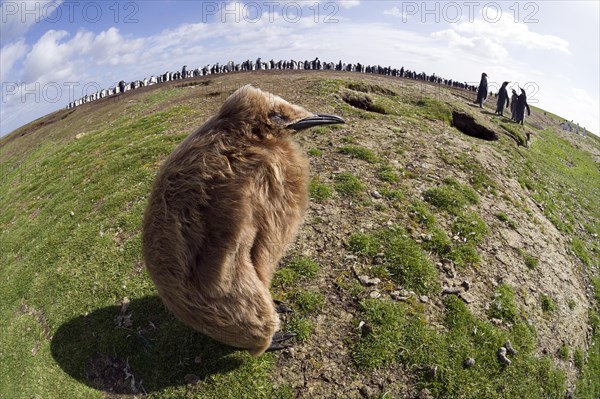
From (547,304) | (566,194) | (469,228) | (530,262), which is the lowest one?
(547,304)

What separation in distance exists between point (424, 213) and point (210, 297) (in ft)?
21.2

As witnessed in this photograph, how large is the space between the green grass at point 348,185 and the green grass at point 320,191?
0.29 metres

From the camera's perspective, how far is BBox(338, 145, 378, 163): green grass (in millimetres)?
11062

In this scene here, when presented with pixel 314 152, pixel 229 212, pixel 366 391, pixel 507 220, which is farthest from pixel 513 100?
pixel 229 212

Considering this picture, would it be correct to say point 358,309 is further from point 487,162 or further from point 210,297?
point 487,162

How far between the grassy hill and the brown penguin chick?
1.85 meters

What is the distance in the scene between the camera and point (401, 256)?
7688mm

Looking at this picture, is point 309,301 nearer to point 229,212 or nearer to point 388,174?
point 229,212

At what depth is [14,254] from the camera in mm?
10781

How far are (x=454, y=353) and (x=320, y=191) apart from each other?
4.76 metres

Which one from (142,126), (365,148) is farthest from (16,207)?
(365,148)

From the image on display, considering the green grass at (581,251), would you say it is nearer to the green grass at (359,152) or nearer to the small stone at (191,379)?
the green grass at (359,152)

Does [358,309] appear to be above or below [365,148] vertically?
below

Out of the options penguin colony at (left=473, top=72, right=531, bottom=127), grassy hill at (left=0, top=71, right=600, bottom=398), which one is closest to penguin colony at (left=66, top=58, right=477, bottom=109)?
penguin colony at (left=473, top=72, right=531, bottom=127)
